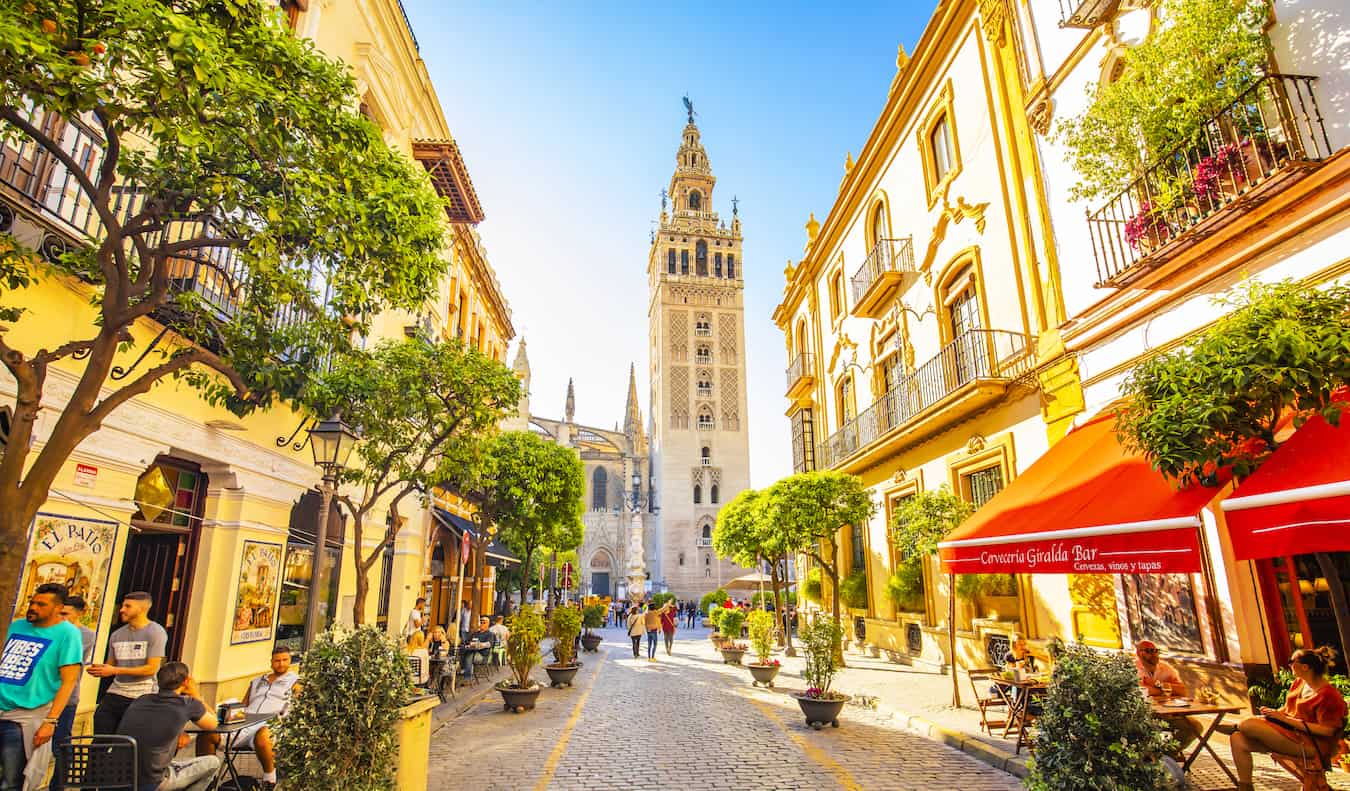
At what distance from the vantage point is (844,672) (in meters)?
14.1

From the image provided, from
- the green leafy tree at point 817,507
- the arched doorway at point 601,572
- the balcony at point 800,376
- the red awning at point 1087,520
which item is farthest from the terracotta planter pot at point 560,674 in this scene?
the arched doorway at point 601,572

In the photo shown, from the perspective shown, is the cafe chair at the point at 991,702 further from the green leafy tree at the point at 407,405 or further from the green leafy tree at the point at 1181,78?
the green leafy tree at the point at 407,405

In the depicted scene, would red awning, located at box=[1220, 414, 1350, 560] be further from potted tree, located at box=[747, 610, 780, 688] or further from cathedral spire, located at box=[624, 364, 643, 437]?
cathedral spire, located at box=[624, 364, 643, 437]

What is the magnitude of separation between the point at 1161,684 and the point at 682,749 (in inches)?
193

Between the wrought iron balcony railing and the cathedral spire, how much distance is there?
41.1 meters

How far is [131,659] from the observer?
5664 millimetres

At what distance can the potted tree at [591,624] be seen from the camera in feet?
74.0

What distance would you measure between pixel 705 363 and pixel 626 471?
40.0ft

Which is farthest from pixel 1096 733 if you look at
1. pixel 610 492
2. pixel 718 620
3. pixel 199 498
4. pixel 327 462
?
pixel 610 492

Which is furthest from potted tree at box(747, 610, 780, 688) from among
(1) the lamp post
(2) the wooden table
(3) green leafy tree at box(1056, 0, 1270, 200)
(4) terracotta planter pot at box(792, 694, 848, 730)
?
(3) green leafy tree at box(1056, 0, 1270, 200)

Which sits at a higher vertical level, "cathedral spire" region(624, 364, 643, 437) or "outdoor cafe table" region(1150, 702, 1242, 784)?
"cathedral spire" region(624, 364, 643, 437)

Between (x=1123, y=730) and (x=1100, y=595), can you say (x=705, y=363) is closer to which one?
(x=1100, y=595)

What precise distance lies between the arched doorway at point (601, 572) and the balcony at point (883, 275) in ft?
152

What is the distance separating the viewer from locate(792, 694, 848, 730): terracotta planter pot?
889 centimetres
